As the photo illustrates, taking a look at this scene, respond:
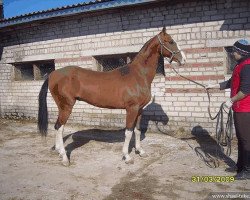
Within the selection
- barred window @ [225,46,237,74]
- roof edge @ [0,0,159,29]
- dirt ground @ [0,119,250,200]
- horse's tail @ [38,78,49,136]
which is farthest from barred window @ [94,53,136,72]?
horse's tail @ [38,78,49,136]

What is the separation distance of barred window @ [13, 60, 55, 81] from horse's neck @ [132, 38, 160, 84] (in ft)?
16.0

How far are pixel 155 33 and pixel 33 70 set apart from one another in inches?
189

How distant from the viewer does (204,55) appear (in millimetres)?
6637

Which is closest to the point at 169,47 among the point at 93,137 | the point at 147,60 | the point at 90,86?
the point at 147,60

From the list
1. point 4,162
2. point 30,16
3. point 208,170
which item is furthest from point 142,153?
point 30,16

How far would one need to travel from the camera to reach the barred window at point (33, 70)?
374 inches

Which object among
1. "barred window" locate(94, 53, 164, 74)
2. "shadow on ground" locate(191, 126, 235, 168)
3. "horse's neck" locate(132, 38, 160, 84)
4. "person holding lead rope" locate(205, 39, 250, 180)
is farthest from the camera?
"barred window" locate(94, 53, 164, 74)

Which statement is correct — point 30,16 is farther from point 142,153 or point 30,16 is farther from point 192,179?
point 192,179

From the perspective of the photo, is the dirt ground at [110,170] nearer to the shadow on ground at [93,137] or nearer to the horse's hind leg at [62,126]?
the shadow on ground at [93,137]

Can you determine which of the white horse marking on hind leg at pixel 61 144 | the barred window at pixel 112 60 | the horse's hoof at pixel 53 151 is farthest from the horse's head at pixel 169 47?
the horse's hoof at pixel 53 151

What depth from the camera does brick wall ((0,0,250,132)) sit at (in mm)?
6427

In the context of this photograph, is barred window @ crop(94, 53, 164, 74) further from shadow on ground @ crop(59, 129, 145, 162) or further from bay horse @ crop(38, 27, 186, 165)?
bay horse @ crop(38, 27, 186, 165)

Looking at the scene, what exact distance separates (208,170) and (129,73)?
7.19 ft

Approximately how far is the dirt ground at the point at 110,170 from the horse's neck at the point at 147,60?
164 cm
